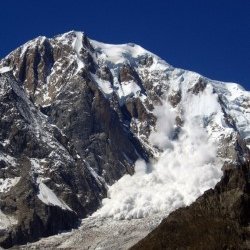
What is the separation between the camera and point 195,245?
7618 inches

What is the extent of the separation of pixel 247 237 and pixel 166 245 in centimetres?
1512

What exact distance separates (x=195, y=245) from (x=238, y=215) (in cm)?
1118

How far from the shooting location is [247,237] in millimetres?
193000

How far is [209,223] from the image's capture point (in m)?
199

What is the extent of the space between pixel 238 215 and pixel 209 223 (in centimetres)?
546

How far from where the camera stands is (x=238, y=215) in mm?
199500

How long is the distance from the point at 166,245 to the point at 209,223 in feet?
28.6

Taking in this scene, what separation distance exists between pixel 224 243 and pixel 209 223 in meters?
9.23

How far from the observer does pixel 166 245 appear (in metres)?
198

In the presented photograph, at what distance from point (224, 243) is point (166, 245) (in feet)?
41.4

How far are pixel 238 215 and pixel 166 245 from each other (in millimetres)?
14107

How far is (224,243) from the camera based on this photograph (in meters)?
190
